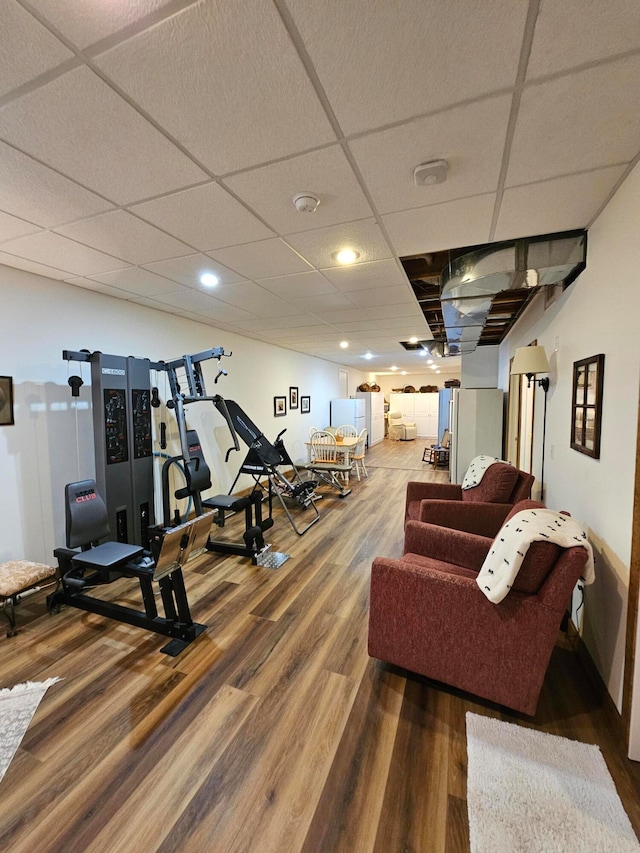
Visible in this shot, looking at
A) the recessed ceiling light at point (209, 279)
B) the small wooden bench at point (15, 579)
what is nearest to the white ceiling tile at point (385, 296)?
the recessed ceiling light at point (209, 279)

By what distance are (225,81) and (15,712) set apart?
2892mm

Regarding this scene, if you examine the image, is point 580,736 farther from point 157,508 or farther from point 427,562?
point 157,508

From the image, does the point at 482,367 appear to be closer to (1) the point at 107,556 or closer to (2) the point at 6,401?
(1) the point at 107,556

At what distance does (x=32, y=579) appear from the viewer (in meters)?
2.34

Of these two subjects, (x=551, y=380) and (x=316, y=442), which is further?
(x=316, y=442)

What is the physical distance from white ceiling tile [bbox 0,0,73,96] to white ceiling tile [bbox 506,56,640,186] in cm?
147

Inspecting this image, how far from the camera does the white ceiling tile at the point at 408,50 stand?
893 mm

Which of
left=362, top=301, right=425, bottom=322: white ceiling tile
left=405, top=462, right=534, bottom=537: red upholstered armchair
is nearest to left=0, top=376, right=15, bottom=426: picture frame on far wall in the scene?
left=362, top=301, right=425, bottom=322: white ceiling tile

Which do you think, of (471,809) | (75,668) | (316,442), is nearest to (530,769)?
(471,809)

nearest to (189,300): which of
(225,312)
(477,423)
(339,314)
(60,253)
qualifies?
(225,312)

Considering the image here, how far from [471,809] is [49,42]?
9.53 feet

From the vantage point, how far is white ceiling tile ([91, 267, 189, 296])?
2.73 meters

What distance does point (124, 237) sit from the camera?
2133 mm

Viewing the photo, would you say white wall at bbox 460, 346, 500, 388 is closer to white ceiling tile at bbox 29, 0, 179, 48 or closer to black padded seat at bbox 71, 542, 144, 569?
black padded seat at bbox 71, 542, 144, 569
